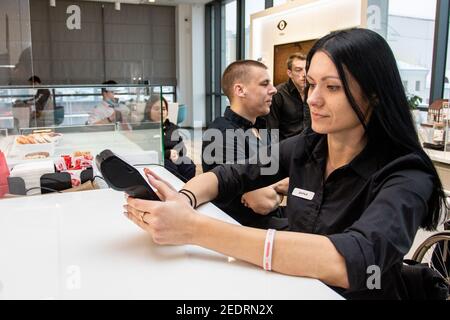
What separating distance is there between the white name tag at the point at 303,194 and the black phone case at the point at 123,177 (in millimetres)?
436

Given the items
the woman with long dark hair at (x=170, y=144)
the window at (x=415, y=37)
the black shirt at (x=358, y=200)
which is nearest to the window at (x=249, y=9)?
the window at (x=415, y=37)

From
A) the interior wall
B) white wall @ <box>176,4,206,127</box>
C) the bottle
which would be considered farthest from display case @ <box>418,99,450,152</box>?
the interior wall

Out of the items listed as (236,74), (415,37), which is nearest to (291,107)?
(236,74)

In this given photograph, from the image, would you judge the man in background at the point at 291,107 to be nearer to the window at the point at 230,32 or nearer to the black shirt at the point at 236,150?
the black shirt at the point at 236,150

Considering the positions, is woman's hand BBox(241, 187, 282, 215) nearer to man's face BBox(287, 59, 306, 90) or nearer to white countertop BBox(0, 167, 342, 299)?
white countertop BBox(0, 167, 342, 299)

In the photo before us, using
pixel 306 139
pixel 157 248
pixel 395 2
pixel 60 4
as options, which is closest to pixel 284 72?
pixel 395 2

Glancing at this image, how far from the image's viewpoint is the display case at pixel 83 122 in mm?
1948

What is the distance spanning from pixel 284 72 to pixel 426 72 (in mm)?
2006

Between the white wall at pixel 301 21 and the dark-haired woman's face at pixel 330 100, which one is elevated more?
the white wall at pixel 301 21

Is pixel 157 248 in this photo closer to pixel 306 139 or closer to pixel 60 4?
pixel 306 139

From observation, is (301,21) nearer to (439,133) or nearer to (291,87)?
(291,87)
